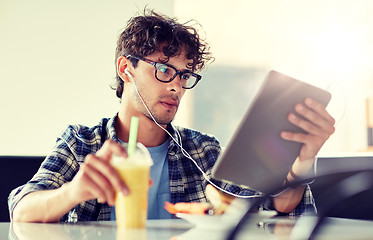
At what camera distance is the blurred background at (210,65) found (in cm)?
317

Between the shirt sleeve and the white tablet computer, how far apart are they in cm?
54

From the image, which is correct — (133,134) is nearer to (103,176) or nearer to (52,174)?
(103,176)

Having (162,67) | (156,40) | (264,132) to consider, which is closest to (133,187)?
(264,132)

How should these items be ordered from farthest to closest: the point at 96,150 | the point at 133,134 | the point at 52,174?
the point at 96,150, the point at 52,174, the point at 133,134

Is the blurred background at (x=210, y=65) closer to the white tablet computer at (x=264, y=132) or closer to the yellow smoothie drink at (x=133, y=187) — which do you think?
the white tablet computer at (x=264, y=132)

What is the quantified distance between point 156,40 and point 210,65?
2.09 meters

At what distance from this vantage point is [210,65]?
12.8 ft

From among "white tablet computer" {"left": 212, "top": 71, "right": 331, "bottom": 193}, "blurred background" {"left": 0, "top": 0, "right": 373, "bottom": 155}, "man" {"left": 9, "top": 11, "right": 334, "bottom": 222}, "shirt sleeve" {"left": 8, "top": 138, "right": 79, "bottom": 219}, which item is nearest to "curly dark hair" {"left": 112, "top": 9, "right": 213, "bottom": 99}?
"man" {"left": 9, "top": 11, "right": 334, "bottom": 222}

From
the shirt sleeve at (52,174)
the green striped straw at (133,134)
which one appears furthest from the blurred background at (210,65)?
the green striped straw at (133,134)

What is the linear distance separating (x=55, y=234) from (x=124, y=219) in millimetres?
152

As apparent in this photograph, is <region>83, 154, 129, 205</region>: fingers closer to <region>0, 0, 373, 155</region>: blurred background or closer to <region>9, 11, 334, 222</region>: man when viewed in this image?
<region>9, 11, 334, 222</region>: man

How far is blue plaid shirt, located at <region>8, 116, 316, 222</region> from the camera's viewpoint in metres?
1.43

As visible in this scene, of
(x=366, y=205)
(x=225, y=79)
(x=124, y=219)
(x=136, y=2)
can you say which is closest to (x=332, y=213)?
(x=124, y=219)

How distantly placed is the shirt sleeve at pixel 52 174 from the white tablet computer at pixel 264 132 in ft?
1.78
